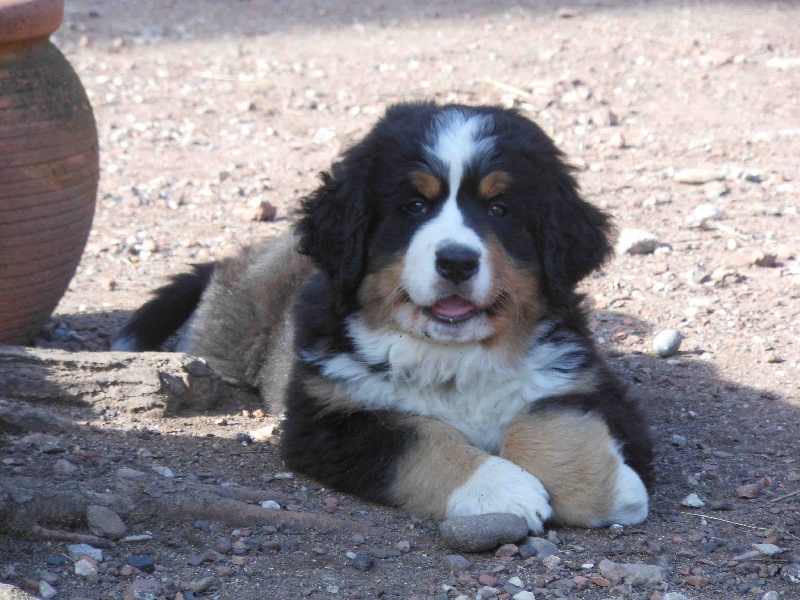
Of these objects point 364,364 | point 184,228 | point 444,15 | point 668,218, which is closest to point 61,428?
point 364,364

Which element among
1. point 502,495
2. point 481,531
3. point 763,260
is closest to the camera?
point 481,531

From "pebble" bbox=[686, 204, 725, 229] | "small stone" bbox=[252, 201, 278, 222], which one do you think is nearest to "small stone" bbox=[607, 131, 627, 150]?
"pebble" bbox=[686, 204, 725, 229]

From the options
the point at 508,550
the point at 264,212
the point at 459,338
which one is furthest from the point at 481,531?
the point at 264,212

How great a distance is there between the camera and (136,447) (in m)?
3.68

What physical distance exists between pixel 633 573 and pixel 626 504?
399 millimetres

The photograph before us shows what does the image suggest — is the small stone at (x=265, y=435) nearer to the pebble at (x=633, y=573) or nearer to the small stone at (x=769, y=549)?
the pebble at (x=633, y=573)

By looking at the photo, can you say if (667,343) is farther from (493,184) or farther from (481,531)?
(481,531)

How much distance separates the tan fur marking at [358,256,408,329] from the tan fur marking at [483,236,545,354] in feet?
0.95

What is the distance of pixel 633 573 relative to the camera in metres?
2.83

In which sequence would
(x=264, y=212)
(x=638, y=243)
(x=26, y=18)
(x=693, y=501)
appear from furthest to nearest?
(x=264, y=212) → (x=638, y=243) → (x=26, y=18) → (x=693, y=501)

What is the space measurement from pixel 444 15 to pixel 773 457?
7.86m

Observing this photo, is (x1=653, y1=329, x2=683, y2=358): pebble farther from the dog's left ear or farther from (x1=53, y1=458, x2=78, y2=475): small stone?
(x1=53, y1=458, x2=78, y2=475): small stone

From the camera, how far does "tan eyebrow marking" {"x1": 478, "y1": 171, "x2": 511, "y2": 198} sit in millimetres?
3307

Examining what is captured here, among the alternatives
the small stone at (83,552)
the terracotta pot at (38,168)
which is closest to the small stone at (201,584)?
the small stone at (83,552)
